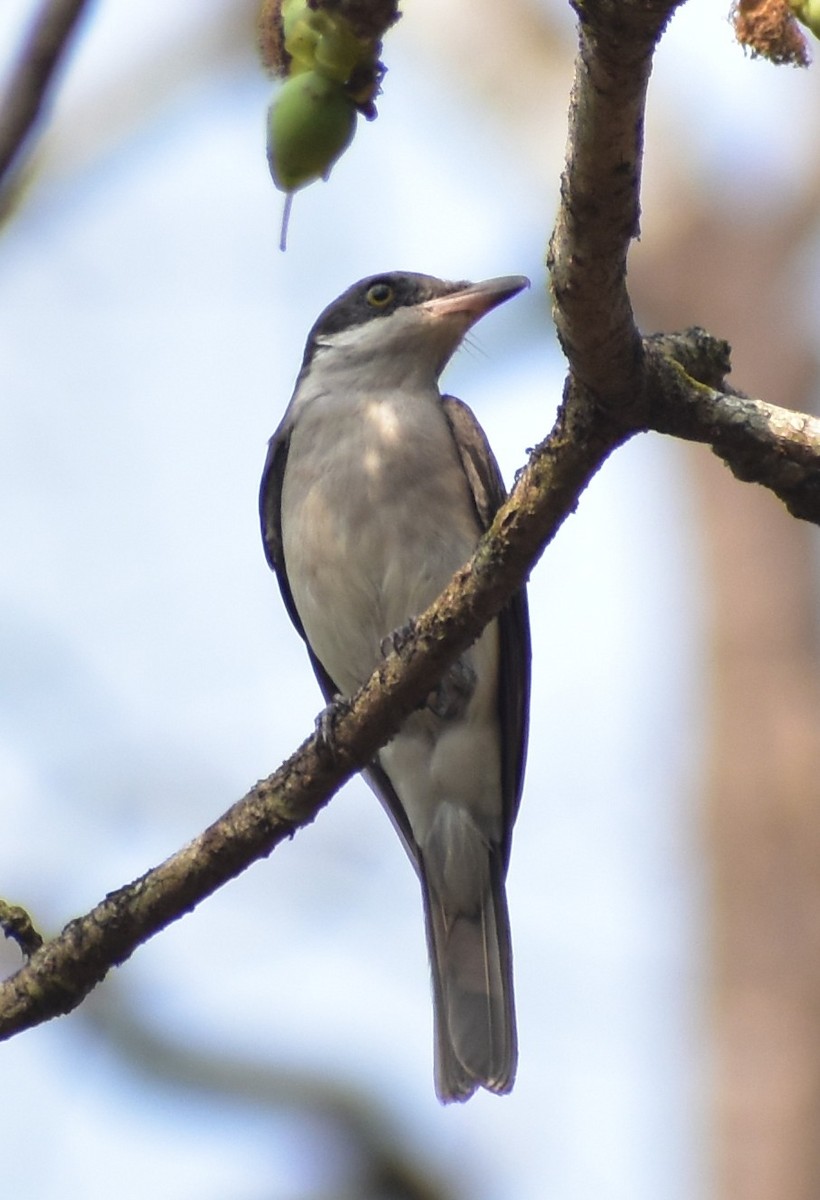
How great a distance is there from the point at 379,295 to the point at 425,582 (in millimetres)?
1518

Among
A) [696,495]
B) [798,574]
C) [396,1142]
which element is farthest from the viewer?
[696,495]

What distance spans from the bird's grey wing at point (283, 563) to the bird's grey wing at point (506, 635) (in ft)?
1.51

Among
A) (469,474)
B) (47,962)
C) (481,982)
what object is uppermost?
(469,474)

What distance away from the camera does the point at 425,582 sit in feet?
20.3

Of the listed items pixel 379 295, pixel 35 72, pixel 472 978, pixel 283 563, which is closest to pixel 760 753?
pixel 472 978

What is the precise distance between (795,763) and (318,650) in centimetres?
348

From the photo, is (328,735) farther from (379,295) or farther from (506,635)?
(379,295)

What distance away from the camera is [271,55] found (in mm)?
2012

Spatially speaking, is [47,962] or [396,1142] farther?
[396,1142]

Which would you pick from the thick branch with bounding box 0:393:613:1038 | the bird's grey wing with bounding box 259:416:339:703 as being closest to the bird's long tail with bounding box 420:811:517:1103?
the bird's grey wing with bounding box 259:416:339:703

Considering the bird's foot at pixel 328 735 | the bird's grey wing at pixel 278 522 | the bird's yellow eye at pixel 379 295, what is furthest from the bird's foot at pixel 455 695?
the bird's foot at pixel 328 735

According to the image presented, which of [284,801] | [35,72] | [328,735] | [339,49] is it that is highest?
[328,735]

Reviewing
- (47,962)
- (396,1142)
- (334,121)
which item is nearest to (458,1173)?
(396,1142)

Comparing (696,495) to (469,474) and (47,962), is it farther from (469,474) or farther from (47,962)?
(47,962)
